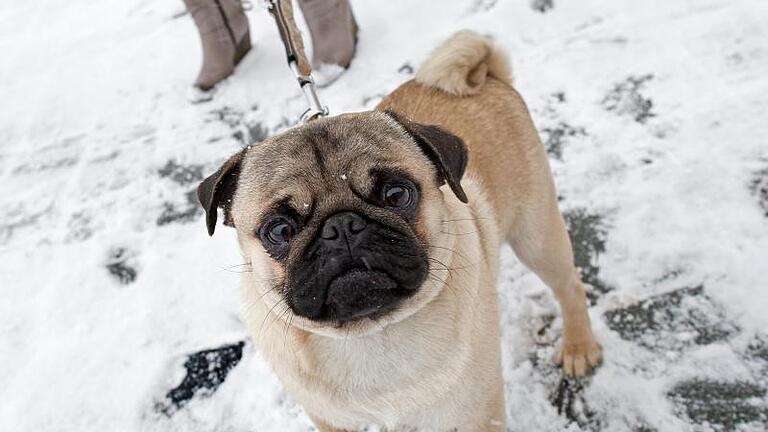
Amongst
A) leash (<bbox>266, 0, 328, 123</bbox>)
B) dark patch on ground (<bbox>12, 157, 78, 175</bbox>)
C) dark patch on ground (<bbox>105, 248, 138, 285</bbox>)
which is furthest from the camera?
dark patch on ground (<bbox>12, 157, 78, 175</bbox>)

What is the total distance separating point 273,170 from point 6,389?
2311 mm

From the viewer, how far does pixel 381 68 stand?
4.74 metres

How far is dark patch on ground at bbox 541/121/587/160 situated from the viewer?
148 inches

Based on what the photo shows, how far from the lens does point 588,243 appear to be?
10.7ft

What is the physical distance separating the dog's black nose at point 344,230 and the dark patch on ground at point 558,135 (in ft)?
7.61

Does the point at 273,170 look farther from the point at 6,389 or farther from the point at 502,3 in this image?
the point at 502,3

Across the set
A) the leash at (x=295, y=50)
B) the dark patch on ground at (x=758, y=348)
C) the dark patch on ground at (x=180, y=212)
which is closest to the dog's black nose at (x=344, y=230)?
the leash at (x=295, y=50)

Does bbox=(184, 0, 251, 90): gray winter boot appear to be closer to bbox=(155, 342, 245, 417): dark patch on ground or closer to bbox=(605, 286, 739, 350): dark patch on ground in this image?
bbox=(155, 342, 245, 417): dark patch on ground

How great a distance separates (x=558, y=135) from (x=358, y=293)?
101 inches

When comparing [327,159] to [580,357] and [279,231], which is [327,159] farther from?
[580,357]

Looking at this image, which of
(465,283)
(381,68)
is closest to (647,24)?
(381,68)

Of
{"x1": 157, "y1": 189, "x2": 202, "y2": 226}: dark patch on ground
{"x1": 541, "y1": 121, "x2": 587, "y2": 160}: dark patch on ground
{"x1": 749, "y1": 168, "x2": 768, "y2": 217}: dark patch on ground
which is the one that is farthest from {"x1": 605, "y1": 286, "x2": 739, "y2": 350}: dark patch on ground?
{"x1": 157, "y1": 189, "x2": 202, "y2": 226}: dark patch on ground

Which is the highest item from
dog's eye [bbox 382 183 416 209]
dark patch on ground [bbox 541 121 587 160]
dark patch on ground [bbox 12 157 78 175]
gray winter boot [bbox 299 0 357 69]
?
dog's eye [bbox 382 183 416 209]

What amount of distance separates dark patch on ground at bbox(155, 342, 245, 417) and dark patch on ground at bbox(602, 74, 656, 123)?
281 centimetres
